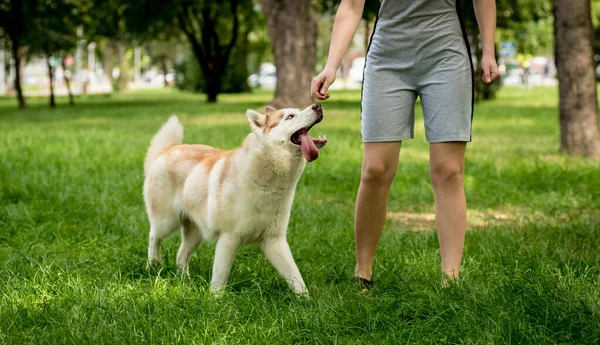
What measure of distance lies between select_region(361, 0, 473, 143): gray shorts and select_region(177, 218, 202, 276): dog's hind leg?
130cm

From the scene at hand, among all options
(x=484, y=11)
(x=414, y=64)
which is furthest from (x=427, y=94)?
(x=484, y=11)

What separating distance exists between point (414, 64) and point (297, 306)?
1380 mm

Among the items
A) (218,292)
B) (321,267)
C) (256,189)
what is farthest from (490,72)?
(218,292)

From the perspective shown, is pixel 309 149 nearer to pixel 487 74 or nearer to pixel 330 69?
pixel 330 69

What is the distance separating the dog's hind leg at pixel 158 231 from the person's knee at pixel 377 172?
1.24 meters

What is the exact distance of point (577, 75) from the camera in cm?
1091

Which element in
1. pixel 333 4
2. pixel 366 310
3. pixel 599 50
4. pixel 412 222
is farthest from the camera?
pixel 599 50

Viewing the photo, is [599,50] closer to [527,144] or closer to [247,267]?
[527,144]

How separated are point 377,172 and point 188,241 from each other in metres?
1.33

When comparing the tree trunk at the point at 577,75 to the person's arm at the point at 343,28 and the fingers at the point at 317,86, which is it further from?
the fingers at the point at 317,86

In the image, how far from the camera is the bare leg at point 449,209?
4531 mm

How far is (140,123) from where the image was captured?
62.8 feet

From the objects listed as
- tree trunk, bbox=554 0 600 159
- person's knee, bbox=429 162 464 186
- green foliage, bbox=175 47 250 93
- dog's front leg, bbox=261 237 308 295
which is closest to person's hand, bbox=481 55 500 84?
person's knee, bbox=429 162 464 186

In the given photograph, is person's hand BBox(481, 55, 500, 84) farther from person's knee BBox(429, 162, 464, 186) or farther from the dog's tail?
the dog's tail
